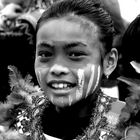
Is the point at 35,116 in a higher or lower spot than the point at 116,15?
lower

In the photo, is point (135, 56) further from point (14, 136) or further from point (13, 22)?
point (13, 22)

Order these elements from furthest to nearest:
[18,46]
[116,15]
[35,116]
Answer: [18,46] → [116,15] → [35,116]

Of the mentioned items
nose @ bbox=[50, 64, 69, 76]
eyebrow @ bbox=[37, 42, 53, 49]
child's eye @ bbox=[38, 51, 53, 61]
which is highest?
eyebrow @ bbox=[37, 42, 53, 49]

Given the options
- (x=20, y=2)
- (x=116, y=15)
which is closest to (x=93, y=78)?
(x=116, y=15)

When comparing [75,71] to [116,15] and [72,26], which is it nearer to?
[72,26]

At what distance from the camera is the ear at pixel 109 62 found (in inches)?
77.7

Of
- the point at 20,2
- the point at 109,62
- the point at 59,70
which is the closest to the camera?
the point at 59,70

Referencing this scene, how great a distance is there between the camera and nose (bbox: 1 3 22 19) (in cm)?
332

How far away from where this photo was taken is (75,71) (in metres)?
1.82

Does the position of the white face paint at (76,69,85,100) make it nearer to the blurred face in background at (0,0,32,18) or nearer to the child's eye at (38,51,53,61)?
the child's eye at (38,51,53,61)

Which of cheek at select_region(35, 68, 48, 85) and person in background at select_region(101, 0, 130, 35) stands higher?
person in background at select_region(101, 0, 130, 35)

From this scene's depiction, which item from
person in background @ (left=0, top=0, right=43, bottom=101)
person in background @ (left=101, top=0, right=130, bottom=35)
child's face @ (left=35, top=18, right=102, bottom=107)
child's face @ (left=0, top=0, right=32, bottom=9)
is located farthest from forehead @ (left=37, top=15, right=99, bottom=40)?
child's face @ (left=0, top=0, right=32, bottom=9)

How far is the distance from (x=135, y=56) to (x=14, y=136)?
29.6 inches

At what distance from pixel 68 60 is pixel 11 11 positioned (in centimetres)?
171
